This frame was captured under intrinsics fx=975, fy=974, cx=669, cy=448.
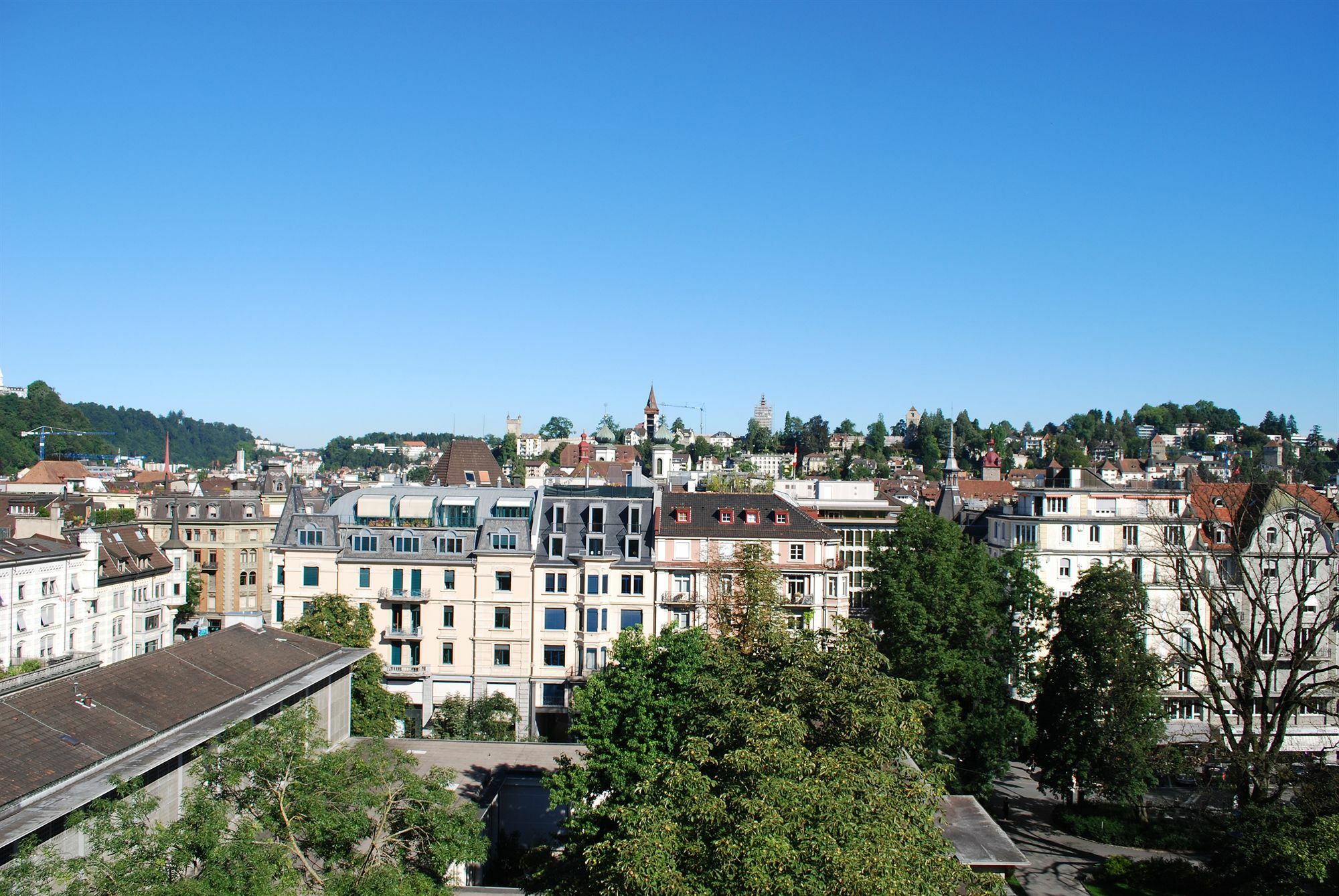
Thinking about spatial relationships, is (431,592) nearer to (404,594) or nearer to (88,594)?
(404,594)

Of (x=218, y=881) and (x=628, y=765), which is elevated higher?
(x=218, y=881)

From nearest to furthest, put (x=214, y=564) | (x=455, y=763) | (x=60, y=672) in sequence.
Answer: (x=60, y=672), (x=455, y=763), (x=214, y=564)

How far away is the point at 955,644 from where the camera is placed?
142ft

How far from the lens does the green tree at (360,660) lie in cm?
4162

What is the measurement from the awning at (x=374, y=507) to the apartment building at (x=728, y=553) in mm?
15961

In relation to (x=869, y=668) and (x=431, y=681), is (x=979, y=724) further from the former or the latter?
(x=431, y=681)

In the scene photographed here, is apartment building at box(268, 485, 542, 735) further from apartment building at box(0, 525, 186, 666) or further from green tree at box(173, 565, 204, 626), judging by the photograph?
green tree at box(173, 565, 204, 626)

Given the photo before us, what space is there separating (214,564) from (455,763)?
4351cm

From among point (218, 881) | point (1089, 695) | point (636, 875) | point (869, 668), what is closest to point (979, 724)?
point (1089, 695)

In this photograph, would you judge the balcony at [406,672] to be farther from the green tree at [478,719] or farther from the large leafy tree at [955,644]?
the large leafy tree at [955,644]

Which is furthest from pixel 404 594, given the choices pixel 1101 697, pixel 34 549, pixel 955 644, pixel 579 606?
pixel 1101 697

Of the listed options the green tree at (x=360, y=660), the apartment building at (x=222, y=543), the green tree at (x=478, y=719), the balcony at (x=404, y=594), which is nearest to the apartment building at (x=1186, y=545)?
the green tree at (x=478, y=719)

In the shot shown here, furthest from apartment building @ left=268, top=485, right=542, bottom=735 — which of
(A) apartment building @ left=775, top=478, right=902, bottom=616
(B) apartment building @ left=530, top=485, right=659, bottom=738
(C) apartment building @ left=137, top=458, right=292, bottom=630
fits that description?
(A) apartment building @ left=775, top=478, right=902, bottom=616

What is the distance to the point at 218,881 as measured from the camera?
16.6 m
